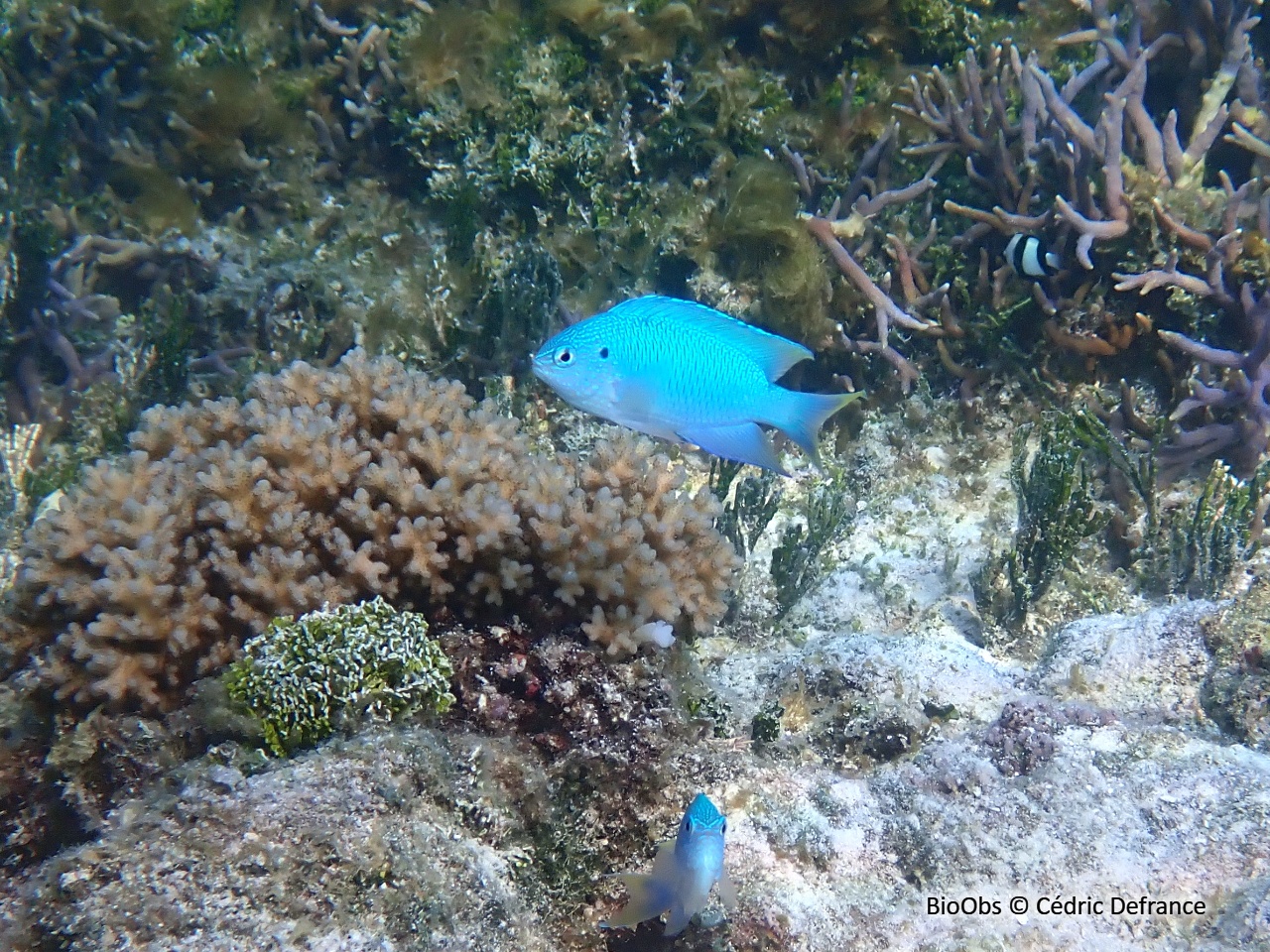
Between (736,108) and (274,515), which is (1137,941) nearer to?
(274,515)

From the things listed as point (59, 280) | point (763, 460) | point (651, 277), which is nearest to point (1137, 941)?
point (763, 460)

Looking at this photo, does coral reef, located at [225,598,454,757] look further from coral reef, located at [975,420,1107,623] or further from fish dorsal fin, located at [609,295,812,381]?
coral reef, located at [975,420,1107,623]

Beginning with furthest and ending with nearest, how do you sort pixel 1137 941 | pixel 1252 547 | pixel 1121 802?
pixel 1252 547 → pixel 1121 802 → pixel 1137 941

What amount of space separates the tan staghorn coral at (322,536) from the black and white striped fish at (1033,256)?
3694mm

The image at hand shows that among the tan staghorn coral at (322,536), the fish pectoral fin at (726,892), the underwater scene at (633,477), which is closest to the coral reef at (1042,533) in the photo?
the underwater scene at (633,477)

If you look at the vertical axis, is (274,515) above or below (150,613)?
above

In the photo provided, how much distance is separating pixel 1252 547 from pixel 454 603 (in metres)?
4.38

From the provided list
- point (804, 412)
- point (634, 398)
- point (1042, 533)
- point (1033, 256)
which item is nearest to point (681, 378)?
point (634, 398)

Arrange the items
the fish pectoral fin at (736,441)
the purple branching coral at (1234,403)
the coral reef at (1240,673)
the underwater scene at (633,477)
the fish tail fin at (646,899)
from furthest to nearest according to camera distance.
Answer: the purple branching coral at (1234,403) < the coral reef at (1240,673) < the fish pectoral fin at (736,441) < the underwater scene at (633,477) < the fish tail fin at (646,899)

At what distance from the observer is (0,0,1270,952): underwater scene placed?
2.34 meters

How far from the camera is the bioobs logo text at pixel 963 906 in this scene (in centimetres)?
239

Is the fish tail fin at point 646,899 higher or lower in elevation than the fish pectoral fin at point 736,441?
lower

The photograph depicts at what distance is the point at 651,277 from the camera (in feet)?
19.8

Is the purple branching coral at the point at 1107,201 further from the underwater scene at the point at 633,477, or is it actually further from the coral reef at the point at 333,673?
the coral reef at the point at 333,673
